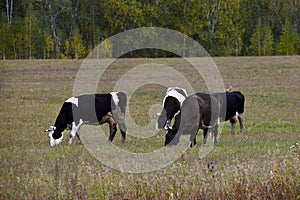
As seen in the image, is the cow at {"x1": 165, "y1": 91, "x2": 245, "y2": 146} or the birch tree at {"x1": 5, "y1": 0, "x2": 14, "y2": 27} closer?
the cow at {"x1": 165, "y1": 91, "x2": 245, "y2": 146}

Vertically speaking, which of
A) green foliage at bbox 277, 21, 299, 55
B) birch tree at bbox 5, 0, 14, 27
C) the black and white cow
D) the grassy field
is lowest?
the grassy field

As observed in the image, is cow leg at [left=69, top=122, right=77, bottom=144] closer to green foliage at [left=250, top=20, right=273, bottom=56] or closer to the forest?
the forest

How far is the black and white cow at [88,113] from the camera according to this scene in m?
15.7

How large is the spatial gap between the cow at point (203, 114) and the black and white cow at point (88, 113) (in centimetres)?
231

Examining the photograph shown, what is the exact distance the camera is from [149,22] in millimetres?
62219

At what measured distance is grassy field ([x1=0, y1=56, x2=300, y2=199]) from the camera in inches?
348

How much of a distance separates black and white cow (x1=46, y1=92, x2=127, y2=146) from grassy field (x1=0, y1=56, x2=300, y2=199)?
1.30ft

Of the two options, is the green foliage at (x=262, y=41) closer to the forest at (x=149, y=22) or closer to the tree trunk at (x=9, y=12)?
the forest at (x=149, y=22)

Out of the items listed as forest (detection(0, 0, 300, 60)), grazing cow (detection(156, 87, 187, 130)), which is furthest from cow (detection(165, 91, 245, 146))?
forest (detection(0, 0, 300, 60))

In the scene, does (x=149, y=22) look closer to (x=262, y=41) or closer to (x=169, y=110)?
(x=262, y=41)

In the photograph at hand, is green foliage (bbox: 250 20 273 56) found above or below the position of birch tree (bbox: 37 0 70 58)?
below

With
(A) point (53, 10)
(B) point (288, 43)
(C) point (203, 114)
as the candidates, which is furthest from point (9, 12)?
(C) point (203, 114)

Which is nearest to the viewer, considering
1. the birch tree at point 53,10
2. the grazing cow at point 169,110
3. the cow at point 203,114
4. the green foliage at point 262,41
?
the cow at point 203,114

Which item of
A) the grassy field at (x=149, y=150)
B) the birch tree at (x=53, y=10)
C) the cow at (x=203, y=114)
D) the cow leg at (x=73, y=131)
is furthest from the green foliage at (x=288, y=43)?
the cow leg at (x=73, y=131)
